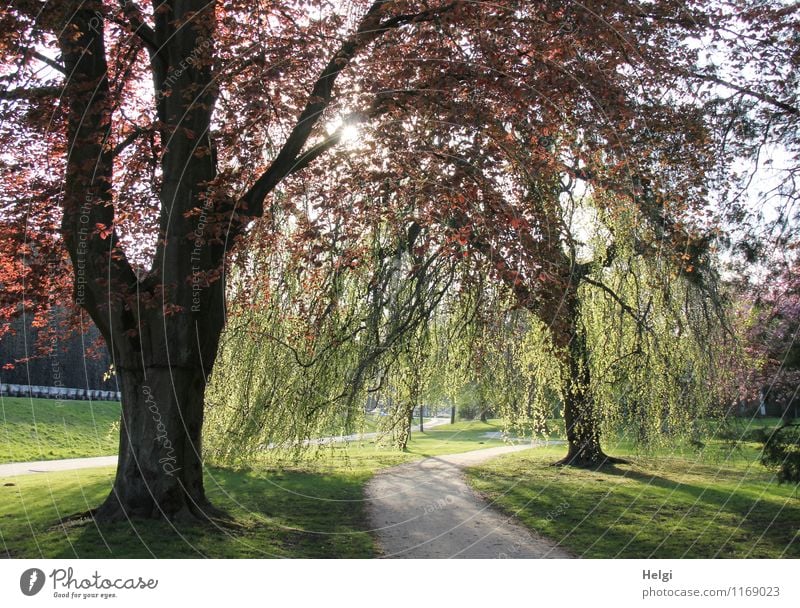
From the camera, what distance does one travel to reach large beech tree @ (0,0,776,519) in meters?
8.28

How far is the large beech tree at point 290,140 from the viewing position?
8.28m

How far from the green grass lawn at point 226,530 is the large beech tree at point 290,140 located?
2.29ft

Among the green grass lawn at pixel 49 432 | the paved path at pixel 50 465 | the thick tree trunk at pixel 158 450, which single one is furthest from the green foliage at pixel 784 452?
the green grass lawn at pixel 49 432

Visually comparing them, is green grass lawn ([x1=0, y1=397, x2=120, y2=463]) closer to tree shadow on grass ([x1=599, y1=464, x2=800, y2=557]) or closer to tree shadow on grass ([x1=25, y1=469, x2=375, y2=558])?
tree shadow on grass ([x1=25, y1=469, x2=375, y2=558])

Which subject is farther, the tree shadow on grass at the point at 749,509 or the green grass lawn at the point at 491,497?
the tree shadow on grass at the point at 749,509

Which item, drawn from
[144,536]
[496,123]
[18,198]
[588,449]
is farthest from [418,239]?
[588,449]

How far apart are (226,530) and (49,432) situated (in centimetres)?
1564

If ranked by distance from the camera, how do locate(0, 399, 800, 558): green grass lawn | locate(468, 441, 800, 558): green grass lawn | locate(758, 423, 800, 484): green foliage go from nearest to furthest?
1. locate(0, 399, 800, 558): green grass lawn
2. locate(468, 441, 800, 558): green grass lawn
3. locate(758, 423, 800, 484): green foliage

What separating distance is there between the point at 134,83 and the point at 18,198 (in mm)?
2950

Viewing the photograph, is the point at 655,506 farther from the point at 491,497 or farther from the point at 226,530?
the point at 226,530

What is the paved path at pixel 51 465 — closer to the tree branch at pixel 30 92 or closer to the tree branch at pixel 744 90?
the tree branch at pixel 30 92

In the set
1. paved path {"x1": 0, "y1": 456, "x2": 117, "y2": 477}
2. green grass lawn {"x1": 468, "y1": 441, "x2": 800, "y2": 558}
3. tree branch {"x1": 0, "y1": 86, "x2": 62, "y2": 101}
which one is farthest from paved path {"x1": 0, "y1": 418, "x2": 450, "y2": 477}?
tree branch {"x1": 0, "y1": 86, "x2": 62, "y2": 101}

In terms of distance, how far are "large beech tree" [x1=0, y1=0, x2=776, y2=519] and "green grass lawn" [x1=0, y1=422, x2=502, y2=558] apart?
0.70 metres

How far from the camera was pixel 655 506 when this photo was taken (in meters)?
11.7
